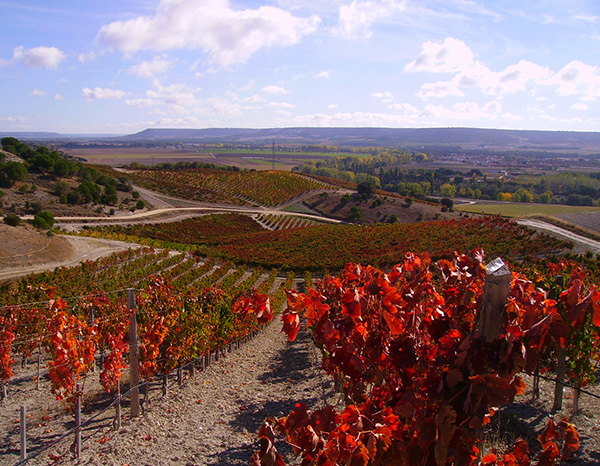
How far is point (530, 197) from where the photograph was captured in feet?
378

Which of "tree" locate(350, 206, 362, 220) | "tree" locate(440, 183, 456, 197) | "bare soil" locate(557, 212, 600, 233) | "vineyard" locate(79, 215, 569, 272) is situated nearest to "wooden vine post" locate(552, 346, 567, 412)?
"vineyard" locate(79, 215, 569, 272)

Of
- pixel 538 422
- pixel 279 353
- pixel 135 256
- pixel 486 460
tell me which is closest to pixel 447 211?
pixel 135 256

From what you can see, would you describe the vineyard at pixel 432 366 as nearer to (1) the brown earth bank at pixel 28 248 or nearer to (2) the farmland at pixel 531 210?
(1) the brown earth bank at pixel 28 248

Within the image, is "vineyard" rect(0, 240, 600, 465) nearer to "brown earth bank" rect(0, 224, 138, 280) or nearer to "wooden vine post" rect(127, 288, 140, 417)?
"wooden vine post" rect(127, 288, 140, 417)

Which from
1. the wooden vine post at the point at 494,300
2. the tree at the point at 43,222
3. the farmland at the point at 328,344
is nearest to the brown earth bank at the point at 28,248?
the farmland at the point at 328,344

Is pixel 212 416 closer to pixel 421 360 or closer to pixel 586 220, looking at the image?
pixel 421 360

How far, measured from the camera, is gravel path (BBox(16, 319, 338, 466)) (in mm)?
6551

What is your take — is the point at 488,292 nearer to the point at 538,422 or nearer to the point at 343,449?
the point at 343,449

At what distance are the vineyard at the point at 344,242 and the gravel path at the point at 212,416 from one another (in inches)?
828

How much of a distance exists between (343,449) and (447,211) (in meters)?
77.0

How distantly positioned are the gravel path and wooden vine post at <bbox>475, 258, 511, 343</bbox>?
193 cm

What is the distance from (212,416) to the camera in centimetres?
832

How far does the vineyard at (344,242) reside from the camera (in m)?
34.4

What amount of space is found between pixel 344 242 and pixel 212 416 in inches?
1470
